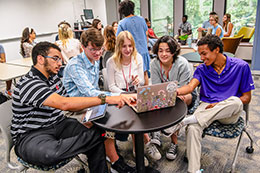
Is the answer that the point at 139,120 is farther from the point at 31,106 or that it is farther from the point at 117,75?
the point at 117,75

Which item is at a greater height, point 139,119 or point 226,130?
point 139,119

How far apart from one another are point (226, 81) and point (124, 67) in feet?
3.37

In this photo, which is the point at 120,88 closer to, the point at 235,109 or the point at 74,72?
the point at 74,72

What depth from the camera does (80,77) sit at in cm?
185

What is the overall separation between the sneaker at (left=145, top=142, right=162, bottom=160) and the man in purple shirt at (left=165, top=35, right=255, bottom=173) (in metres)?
0.34

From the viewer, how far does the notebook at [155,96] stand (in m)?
1.34

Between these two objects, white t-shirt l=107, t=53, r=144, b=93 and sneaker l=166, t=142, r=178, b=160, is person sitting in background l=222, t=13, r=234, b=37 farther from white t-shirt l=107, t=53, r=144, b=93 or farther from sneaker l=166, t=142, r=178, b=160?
sneaker l=166, t=142, r=178, b=160

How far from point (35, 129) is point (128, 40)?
4.10 feet

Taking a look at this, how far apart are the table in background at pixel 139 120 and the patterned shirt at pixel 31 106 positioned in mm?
435

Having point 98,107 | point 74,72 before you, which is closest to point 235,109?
point 98,107

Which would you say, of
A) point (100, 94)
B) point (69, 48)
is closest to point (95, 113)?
point (100, 94)

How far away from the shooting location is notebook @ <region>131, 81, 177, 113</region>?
4.40ft

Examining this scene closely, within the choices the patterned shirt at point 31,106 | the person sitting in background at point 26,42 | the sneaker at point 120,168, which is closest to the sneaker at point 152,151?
the sneaker at point 120,168

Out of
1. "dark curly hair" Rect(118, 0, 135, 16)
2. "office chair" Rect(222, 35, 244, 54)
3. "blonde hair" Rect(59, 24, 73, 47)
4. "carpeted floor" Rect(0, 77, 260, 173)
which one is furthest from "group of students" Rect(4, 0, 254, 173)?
"office chair" Rect(222, 35, 244, 54)
